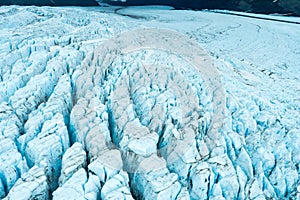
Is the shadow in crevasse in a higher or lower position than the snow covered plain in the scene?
higher

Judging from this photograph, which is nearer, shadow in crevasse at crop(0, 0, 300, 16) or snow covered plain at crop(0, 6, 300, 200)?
snow covered plain at crop(0, 6, 300, 200)

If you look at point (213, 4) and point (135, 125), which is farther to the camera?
point (213, 4)

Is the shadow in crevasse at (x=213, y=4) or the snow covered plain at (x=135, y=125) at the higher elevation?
the shadow in crevasse at (x=213, y=4)

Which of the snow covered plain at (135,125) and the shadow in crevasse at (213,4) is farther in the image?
the shadow in crevasse at (213,4)

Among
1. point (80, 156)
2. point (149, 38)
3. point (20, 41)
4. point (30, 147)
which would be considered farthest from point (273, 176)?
point (20, 41)

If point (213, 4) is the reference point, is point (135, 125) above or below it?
below

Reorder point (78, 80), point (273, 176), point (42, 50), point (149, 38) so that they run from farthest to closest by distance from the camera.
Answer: point (149, 38), point (42, 50), point (78, 80), point (273, 176)

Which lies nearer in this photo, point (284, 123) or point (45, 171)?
point (45, 171)

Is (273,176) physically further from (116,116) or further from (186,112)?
(116,116)
